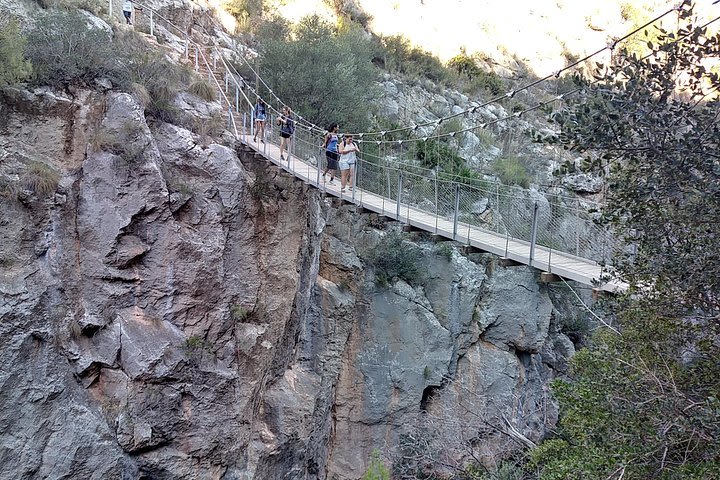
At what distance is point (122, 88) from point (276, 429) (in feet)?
14.7

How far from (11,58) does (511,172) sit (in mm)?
9384

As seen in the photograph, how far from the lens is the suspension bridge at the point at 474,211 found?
199 inches

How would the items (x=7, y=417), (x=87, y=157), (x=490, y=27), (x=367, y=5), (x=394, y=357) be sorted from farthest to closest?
(x=490, y=27)
(x=367, y=5)
(x=394, y=357)
(x=87, y=157)
(x=7, y=417)

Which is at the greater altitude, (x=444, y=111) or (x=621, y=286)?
(x=444, y=111)

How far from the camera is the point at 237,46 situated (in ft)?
37.9

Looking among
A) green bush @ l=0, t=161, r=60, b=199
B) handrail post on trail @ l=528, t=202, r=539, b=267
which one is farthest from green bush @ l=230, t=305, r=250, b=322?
handrail post on trail @ l=528, t=202, r=539, b=267

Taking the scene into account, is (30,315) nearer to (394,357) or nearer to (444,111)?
(394,357)

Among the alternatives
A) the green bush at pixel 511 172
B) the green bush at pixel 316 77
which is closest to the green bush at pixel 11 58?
the green bush at pixel 316 77

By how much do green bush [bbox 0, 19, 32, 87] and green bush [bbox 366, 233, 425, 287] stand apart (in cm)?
538

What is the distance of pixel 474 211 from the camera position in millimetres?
6258

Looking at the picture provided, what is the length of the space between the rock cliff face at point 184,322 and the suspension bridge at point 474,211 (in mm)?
719

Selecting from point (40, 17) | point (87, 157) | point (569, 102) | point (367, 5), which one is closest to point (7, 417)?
point (87, 157)

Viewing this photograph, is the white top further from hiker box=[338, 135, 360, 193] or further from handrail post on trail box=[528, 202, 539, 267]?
handrail post on trail box=[528, 202, 539, 267]

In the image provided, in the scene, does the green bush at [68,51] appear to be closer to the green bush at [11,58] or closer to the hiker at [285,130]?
the green bush at [11,58]
